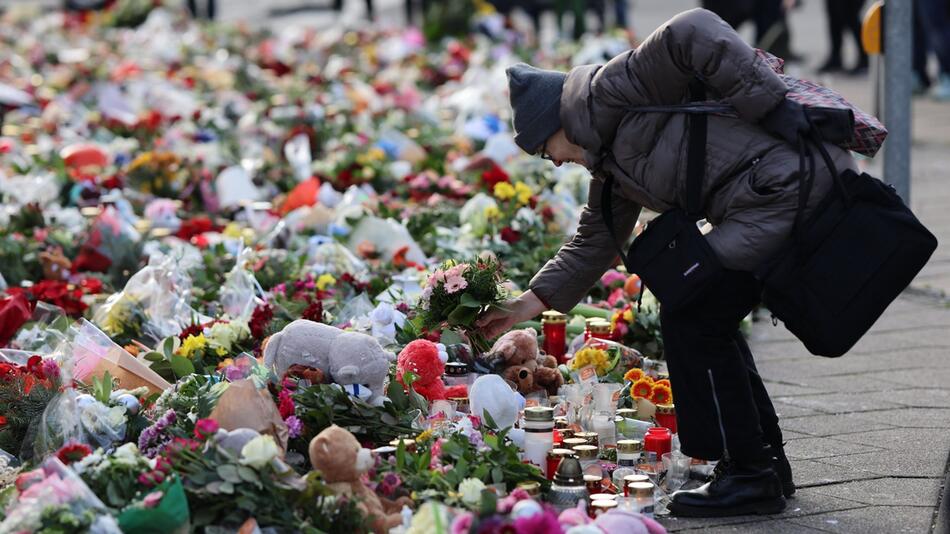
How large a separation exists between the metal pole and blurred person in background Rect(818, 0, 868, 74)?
6.13m

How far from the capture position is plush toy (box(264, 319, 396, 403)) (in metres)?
3.58

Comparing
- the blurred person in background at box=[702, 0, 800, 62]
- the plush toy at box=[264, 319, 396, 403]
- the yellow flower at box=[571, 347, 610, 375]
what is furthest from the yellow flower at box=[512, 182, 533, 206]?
the blurred person in background at box=[702, 0, 800, 62]

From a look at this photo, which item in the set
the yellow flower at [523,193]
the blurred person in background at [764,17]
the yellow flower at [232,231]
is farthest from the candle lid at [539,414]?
the blurred person in background at [764,17]

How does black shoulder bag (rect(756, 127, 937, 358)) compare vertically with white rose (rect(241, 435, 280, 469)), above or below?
above

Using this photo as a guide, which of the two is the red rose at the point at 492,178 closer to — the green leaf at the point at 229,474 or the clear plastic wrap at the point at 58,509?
the green leaf at the point at 229,474

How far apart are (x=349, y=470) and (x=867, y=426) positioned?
171 centimetres

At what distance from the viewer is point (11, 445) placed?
3648 mm

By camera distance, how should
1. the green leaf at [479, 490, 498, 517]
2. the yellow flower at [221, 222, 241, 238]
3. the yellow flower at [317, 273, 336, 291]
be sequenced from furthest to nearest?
the yellow flower at [221, 222, 241, 238], the yellow flower at [317, 273, 336, 291], the green leaf at [479, 490, 498, 517]

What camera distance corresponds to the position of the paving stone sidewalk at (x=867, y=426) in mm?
3389

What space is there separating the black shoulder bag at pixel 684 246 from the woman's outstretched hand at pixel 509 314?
1.61ft

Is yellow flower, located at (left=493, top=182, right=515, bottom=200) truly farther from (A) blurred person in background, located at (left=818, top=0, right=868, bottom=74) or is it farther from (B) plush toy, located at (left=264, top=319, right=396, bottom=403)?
(A) blurred person in background, located at (left=818, top=0, right=868, bottom=74)

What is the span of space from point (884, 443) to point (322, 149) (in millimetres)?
4895

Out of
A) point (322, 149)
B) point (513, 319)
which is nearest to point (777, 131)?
point (513, 319)

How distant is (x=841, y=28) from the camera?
12.3 metres
